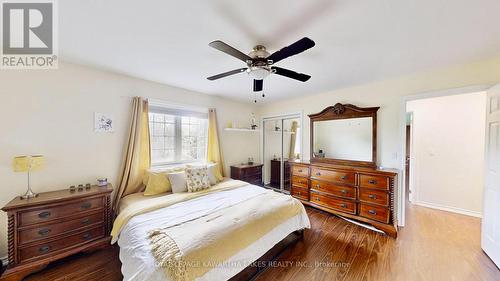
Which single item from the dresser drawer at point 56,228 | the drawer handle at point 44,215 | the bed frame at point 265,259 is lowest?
the bed frame at point 265,259

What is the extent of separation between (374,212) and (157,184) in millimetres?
3225

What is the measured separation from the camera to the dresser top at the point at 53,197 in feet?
5.68

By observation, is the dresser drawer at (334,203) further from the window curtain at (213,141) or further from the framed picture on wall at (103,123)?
the framed picture on wall at (103,123)

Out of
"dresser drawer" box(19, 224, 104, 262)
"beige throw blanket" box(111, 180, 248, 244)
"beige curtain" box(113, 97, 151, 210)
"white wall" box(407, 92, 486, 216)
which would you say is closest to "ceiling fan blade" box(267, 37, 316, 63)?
"beige throw blanket" box(111, 180, 248, 244)

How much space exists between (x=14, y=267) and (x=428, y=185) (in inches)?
239

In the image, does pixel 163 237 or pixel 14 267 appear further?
pixel 14 267

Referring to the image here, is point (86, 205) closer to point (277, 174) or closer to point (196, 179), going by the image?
point (196, 179)

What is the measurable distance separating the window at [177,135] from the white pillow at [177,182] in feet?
2.10

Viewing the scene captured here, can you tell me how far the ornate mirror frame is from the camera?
3002 mm

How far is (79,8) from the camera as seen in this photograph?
1337mm

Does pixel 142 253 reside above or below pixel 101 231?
above

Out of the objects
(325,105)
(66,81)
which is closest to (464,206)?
(325,105)

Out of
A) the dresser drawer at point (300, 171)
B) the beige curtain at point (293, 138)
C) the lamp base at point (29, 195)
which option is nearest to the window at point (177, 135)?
the lamp base at point (29, 195)

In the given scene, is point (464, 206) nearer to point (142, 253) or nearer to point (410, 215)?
point (410, 215)
